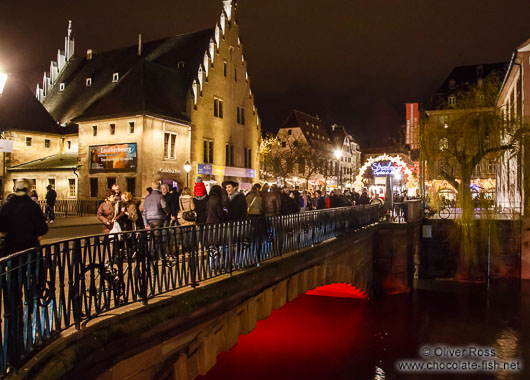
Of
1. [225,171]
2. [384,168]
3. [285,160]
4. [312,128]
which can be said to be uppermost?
[312,128]

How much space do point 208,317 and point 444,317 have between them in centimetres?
1619

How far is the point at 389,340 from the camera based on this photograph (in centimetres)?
1805

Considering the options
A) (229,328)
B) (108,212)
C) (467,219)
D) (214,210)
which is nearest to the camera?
(229,328)

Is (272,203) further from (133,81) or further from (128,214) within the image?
(133,81)

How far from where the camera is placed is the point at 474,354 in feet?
54.5

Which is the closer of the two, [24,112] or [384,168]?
[384,168]

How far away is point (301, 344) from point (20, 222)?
44.2ft

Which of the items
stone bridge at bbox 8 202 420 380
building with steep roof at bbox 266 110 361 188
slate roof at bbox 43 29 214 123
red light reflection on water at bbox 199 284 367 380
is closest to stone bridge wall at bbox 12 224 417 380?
stone bridge at bbox 8 202 420 380

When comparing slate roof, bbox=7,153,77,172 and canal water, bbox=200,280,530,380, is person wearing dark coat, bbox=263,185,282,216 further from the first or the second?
slate roof, bbox=7,153,77,172

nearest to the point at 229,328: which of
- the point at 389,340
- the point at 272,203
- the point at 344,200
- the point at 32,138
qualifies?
the point at 272,203

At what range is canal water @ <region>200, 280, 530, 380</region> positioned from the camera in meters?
15.2

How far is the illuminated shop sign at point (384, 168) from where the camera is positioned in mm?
27156

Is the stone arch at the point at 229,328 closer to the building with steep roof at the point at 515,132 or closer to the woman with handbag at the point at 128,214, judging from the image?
the woman with handbag at the point at 128,214

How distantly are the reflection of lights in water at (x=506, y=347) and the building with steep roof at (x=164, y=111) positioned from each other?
20843 millimetres
